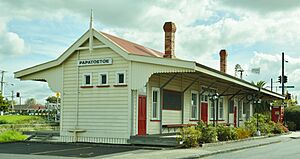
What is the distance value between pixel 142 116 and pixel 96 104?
2530 mm

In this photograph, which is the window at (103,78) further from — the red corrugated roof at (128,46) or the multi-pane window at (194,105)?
the multi-pane window at (194,105)

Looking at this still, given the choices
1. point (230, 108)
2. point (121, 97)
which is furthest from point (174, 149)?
point (230, 108)

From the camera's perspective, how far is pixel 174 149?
62.0 feet

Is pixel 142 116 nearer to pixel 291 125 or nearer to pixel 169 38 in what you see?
pixel 169 38

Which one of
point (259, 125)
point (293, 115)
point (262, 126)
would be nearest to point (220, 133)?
point (259, 125)

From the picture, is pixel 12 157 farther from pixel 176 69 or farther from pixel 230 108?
pixel 230 108

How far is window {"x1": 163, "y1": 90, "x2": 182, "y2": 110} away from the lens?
23.8 meters

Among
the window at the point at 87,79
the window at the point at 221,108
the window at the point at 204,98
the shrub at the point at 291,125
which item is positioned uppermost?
the window at the point at 87,79

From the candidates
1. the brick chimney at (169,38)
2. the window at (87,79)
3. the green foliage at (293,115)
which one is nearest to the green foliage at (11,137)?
the window at (87,79)

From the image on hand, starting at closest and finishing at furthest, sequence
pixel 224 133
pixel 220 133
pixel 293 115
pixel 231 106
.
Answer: pixel 220 133 → pixel 224 133 → pixel 231 106 → pixel 293 115

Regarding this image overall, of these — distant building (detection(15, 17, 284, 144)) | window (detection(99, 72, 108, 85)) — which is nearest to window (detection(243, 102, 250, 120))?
distant building (detection(15, 17, 284, 144))

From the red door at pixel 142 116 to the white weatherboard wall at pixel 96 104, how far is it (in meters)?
0.66

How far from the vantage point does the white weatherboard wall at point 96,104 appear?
70.8ft

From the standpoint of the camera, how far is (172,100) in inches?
968
